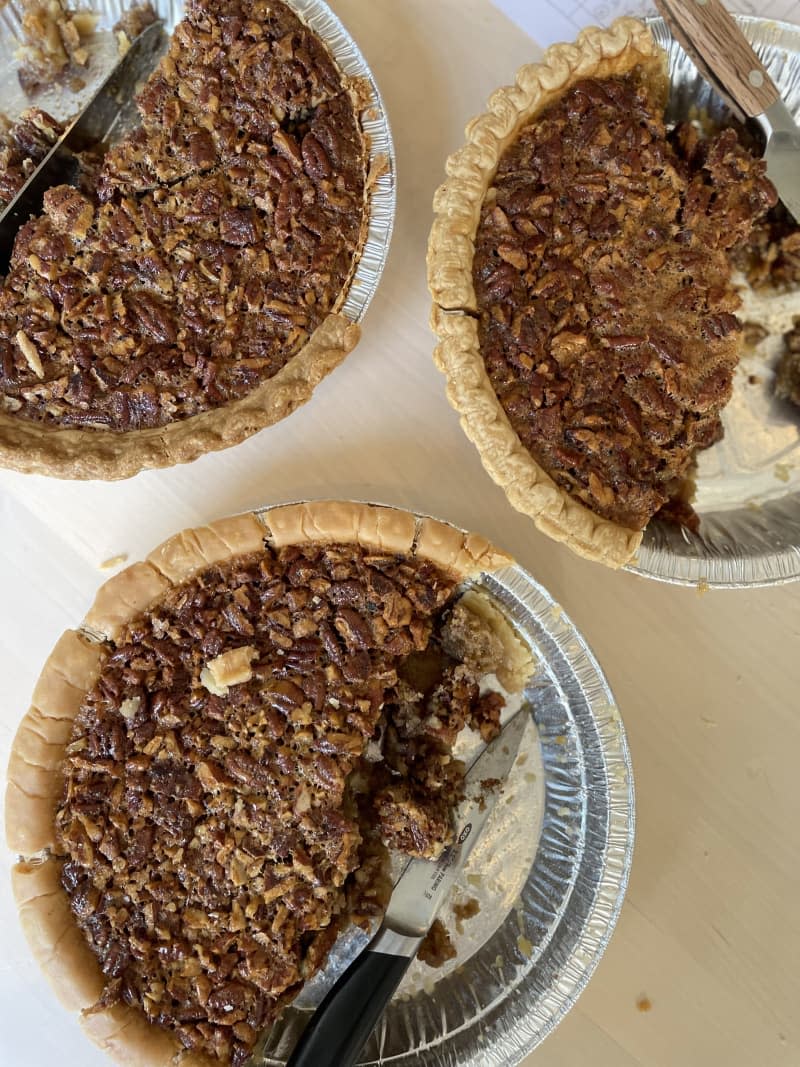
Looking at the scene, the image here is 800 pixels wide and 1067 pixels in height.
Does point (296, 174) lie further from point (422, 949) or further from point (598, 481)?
point (422, 949)

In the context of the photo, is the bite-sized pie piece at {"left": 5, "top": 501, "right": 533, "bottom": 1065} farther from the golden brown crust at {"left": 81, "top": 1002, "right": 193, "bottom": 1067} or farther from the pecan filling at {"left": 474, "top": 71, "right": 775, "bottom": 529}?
the pecan filling at {"left": 474, "top": 71, "right": 775, "bottom": 529}

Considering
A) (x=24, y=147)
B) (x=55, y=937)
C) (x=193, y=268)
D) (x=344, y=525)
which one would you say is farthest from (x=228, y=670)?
(x=24, y=147)

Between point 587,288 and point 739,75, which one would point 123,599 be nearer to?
point 587,288

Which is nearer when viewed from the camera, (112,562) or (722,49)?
(722,49)

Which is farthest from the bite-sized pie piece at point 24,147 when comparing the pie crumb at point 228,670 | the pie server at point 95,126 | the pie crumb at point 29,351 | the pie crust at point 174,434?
the pie crumb at point 228,670

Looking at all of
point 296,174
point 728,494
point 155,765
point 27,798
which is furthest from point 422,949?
point 296,174

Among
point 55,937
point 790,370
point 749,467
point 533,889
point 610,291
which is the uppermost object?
point 610,291
